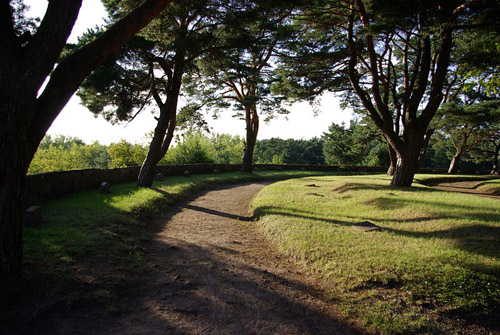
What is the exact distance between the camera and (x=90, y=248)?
4.53m

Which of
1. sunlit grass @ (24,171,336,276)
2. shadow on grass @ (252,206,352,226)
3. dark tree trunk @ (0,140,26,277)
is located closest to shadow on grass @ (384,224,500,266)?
shadow on grass @ (252,206,352,226)

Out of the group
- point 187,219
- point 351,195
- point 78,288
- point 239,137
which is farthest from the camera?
point 239,137

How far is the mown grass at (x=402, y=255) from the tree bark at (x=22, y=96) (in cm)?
415

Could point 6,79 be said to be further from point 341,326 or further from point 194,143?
point 194,143

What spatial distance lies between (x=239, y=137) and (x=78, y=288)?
209ft

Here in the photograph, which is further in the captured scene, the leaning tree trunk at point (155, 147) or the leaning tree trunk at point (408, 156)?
the leaning tree trunk at point (155, 147)

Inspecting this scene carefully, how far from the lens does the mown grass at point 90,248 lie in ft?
11.2

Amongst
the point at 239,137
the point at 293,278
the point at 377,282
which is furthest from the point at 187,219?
the point at 239,137

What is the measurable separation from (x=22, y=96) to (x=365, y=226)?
6444mm

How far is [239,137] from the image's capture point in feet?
218

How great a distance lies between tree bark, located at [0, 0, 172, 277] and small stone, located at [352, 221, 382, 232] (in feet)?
19.6

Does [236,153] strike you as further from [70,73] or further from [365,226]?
[70,73]

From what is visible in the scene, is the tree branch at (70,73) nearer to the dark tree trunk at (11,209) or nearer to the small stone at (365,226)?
the dark tree trunk at (11,209)

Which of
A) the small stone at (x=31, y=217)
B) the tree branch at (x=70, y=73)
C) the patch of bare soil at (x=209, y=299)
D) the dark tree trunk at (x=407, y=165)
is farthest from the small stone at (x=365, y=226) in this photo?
the small stone at (x=31, y=217)
